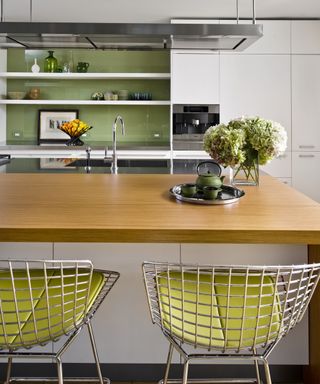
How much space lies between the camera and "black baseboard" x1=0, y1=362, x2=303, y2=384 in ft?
7.89

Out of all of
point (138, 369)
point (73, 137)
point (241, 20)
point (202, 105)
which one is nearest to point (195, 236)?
point (138, 369)

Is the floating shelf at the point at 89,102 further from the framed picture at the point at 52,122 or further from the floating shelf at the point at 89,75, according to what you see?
the framed picture at the point at 52,122

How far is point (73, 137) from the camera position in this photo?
4945 millimetres

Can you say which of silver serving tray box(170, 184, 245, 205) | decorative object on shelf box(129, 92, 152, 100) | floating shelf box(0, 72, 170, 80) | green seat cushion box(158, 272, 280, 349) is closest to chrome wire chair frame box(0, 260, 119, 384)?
green seat cushion box(158, 272, 280, 349)

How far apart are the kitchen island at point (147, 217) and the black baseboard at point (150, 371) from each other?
4.5 inches

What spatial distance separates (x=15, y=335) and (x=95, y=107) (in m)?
5.10

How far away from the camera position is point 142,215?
194cm

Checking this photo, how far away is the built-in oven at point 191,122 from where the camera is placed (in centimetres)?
552

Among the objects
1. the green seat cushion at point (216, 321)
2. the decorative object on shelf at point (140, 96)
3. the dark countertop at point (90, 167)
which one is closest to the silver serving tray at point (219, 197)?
the green seat cushion at point (216, 321)

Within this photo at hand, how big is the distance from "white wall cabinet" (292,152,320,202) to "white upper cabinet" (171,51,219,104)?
3.57 feet

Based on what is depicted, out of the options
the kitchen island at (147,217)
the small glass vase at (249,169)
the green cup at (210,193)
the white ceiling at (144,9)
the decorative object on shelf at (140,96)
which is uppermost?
the white ceiling at (144,9)

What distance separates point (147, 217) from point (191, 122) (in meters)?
3.78

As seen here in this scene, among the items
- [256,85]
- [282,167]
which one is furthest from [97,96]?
[282,167]

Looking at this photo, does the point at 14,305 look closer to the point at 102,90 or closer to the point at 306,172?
the point at 306,172
